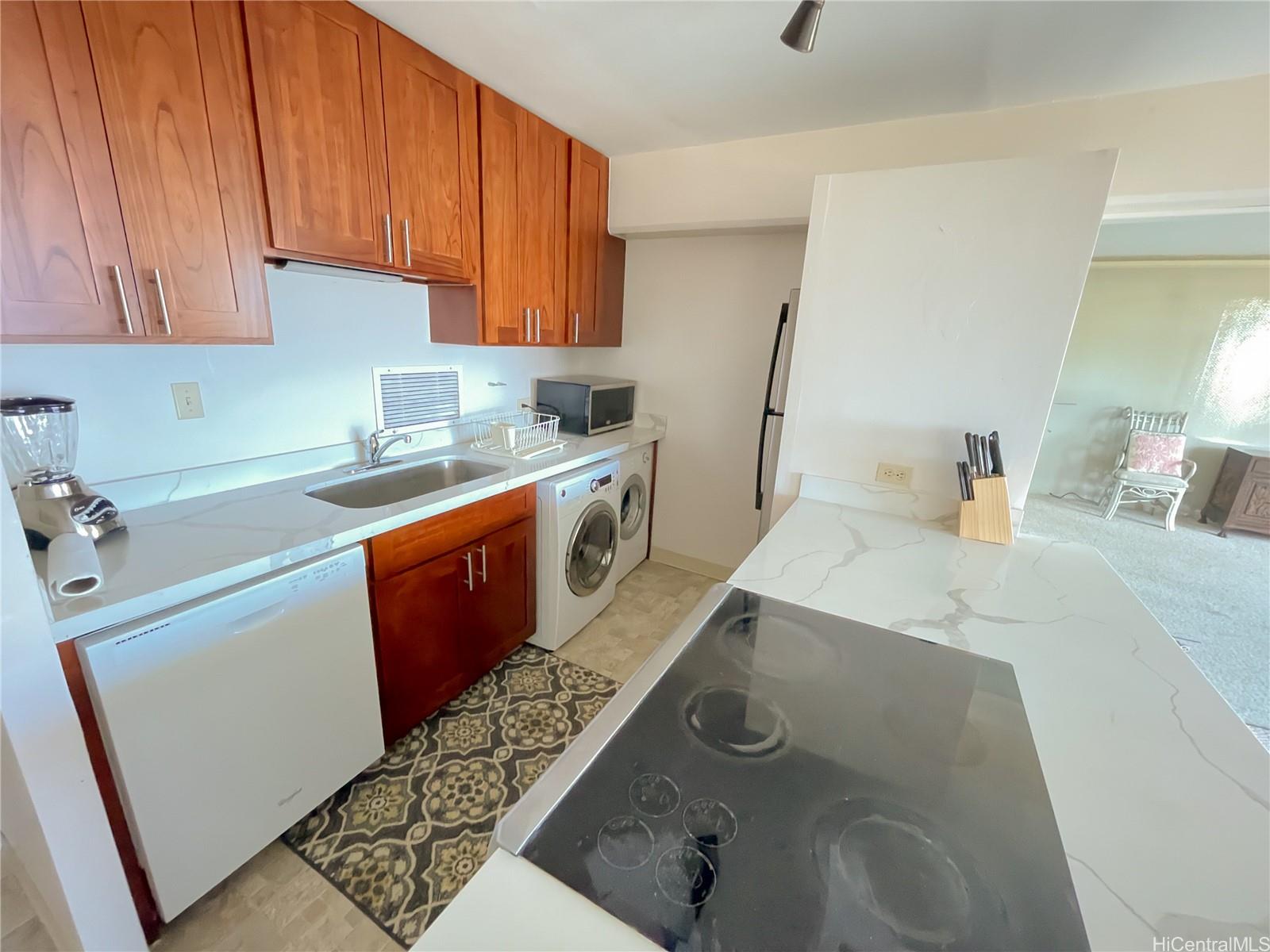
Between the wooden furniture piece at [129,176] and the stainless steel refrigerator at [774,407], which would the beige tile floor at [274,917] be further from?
the stainless steel refrigerator at [774,407]

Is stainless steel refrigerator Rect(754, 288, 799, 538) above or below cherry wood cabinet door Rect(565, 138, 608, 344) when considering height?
below

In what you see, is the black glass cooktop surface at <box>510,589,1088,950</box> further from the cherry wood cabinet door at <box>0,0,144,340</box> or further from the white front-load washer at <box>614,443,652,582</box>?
the white front-load washer at <box>614,443,652,582</box>

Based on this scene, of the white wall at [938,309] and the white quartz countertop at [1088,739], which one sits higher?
the white wall at [938,309]

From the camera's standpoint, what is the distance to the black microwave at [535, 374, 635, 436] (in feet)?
8.53

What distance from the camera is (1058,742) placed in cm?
73

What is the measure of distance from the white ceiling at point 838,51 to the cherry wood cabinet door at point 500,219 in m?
0.10

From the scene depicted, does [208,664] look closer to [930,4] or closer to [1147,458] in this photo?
[930,4]

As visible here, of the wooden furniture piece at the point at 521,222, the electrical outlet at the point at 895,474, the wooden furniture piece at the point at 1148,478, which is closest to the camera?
the electrical outlet at the point at 895,474

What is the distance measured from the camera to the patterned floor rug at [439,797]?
1.33m

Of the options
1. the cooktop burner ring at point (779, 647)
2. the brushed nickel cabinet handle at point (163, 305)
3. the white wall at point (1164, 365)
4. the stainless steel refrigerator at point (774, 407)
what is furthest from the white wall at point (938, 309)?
the brushed nickel cabinet handle at point (163, 305)

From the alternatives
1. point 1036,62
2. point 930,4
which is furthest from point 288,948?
point 1036,62

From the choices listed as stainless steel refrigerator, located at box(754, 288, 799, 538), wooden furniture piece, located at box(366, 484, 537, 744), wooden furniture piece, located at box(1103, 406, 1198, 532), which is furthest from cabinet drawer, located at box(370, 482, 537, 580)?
wooden furniture piece, located at box(1103, 406, 1198, 532)

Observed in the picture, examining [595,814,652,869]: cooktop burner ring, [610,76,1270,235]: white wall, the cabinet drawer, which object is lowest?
the cabinet drawer

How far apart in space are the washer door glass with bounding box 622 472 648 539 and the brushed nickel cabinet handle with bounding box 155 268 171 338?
1.93 m
